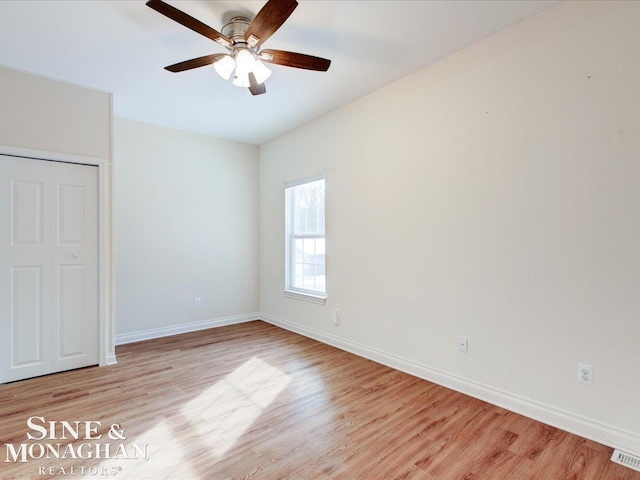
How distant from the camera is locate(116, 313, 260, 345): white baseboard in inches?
159

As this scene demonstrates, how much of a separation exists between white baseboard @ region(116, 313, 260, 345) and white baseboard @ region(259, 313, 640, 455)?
1.93 metres

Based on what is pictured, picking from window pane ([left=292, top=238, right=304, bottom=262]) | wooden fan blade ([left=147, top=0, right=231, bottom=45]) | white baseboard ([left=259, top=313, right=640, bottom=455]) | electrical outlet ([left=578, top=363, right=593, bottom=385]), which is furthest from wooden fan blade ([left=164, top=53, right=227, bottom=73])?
electrical outlet ([left=578, top=363, right=593, bottom=385])

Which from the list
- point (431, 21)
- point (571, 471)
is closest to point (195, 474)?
point (571, 471)

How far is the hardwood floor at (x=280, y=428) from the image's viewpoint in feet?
5.76

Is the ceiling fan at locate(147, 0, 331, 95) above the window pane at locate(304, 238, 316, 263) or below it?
above

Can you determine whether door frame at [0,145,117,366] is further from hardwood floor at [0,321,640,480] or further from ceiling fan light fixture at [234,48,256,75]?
ceiling fan light fixture at [234,48,256,75]

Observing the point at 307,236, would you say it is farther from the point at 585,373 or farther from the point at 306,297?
the point at 585,373

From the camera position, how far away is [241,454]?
6.18 feet

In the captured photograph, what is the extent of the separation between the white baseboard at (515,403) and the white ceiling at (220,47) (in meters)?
2.62

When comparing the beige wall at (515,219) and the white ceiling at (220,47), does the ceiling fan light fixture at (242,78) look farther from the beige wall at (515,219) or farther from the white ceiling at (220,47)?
the beige wall at (515,219)

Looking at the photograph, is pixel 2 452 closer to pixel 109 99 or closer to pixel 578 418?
pixel 109 99

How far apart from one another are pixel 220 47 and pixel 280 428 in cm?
284

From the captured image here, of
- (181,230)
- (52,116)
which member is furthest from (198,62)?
(181,230)

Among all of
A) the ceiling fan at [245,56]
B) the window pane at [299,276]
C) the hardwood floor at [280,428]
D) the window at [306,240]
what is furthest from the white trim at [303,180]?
the hardwood floor at [280,428]
